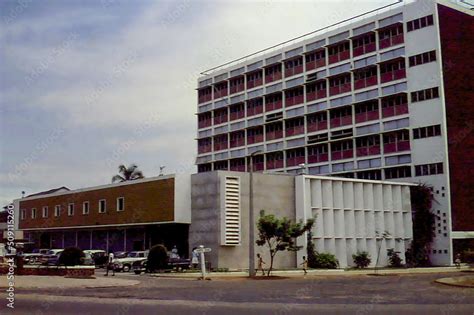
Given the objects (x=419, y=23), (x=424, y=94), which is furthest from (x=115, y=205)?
(x=419, y=23)

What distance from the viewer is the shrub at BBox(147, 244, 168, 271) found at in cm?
4019

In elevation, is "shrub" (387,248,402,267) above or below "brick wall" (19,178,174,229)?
below

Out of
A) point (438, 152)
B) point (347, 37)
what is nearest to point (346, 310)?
point (438, 152)

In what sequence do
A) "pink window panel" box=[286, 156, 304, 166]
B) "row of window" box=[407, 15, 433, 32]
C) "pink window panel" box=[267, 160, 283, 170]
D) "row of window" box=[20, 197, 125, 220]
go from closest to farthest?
"row of window" box=[20, 197, 125, 220]
"row of window" box=[407, 15, 433, 32]
"pink window panel" box=[286, 156, 304, 166]
"pink window panel" box=[267, 160, 283, 170]

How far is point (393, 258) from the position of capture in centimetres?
5241

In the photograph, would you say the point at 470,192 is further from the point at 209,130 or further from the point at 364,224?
the point at 209,130

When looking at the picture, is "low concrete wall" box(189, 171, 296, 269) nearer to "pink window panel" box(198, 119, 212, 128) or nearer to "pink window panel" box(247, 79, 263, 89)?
"pink window panel" box(247, 79, 263, 89)

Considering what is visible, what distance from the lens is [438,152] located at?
5609 cm

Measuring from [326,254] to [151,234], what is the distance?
52.2 feet

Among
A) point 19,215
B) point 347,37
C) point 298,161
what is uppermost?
point 347,37

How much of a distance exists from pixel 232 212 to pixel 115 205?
14.1 metres

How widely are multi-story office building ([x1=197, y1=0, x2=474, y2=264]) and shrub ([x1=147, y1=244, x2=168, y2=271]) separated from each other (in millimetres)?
27015

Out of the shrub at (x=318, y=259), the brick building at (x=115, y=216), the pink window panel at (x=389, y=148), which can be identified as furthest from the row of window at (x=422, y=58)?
the brick building at (x=115, y=216)

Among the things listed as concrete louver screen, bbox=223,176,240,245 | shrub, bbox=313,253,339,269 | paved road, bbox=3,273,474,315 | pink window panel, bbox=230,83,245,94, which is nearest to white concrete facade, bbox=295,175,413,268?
shrub, bbox=313,253,339,269
